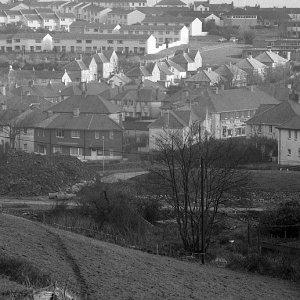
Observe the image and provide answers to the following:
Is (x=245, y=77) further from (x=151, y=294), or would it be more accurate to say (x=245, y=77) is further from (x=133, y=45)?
(x=151, y=294)

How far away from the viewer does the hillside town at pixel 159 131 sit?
15.0m

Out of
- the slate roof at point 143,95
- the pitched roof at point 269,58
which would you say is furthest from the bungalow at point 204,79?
the pitched roof at point 269,58

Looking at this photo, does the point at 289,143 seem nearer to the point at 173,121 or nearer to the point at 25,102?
the point at 173,121

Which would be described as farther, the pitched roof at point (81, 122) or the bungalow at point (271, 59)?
the bungalow at point (271, 59)

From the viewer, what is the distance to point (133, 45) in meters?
52.2

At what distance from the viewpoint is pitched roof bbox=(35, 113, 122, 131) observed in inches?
1094

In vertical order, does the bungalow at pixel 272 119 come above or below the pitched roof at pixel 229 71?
below

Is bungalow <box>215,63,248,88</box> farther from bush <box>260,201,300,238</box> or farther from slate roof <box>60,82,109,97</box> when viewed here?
bush <box>260,201,300,238</box>

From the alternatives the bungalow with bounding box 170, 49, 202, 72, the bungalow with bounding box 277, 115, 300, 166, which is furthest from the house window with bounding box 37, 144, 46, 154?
the bungalow with bounding box 170, 49, 202, 72

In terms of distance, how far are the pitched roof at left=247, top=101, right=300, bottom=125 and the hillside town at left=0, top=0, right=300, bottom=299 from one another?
0.05 metres

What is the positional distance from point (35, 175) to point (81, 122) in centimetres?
794

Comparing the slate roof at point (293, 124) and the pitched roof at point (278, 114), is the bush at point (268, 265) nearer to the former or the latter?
the slate roof at point (293, 124)

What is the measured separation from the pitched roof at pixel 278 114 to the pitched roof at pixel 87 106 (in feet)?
12.4

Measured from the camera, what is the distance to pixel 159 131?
2841 centimetres
